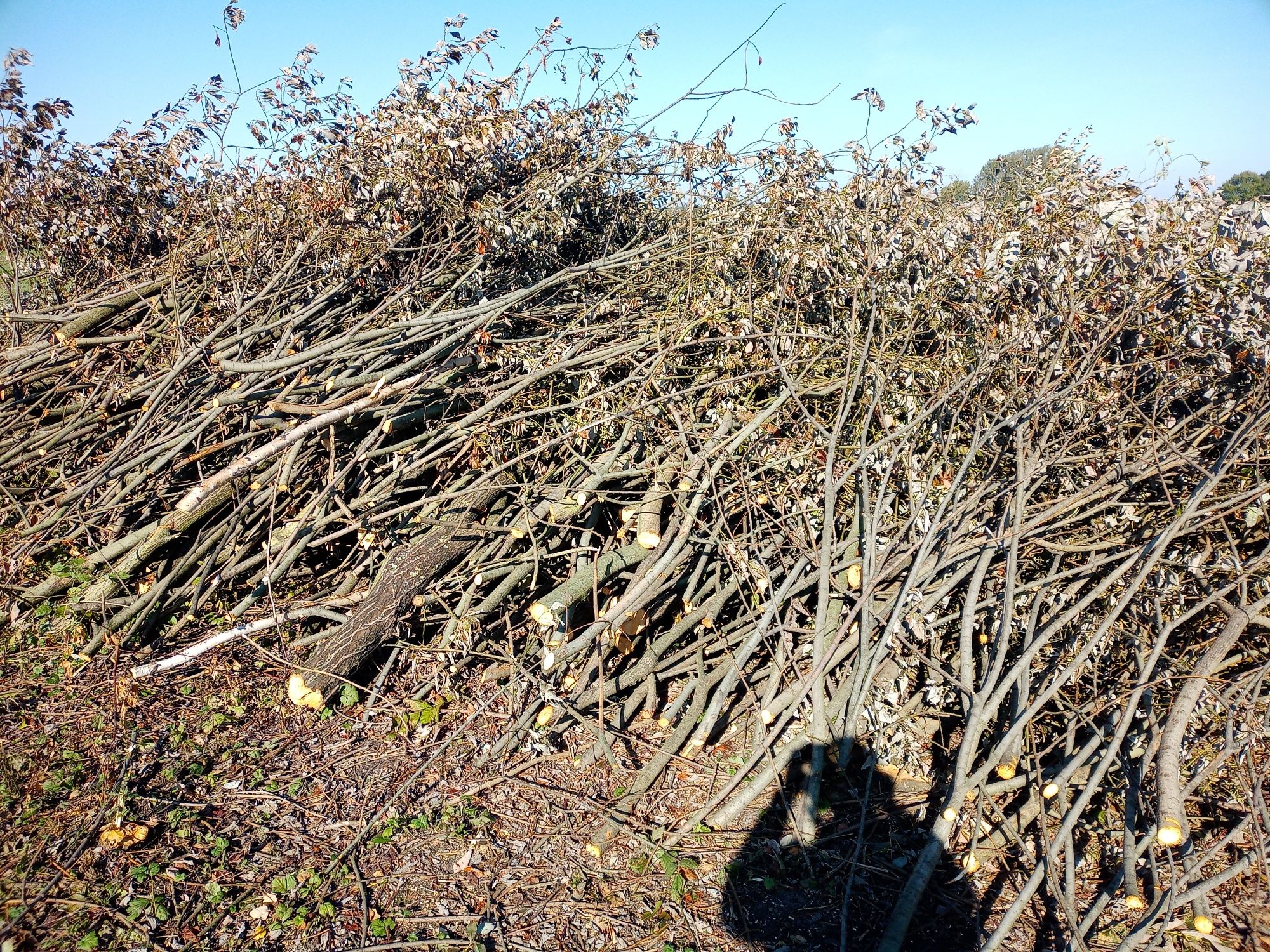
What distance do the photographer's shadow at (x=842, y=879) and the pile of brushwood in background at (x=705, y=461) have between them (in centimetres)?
13

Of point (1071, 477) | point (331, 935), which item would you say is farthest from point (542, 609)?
point (1071, 477)

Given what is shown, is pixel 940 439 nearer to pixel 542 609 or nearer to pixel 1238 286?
pixel 1238 286

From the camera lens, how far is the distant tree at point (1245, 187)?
4125 mm

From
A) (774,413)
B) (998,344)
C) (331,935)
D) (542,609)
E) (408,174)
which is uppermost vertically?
(408,174)

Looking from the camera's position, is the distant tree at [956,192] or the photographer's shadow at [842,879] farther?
the distant tree at [956,192]

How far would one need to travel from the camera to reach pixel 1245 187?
6.10m

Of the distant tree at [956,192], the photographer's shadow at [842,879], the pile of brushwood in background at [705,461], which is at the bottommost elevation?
the photographer's shadow at [842,879]

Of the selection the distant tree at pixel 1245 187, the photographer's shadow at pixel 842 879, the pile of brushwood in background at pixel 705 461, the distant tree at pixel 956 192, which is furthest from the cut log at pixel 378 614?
the distant tree at pixel 1245 187

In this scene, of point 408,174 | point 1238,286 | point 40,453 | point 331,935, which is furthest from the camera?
point 408,174

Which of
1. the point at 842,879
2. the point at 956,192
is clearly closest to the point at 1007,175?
the point at 956,192

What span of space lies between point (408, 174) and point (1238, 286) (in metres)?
4.20

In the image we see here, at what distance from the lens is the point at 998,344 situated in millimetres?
3820

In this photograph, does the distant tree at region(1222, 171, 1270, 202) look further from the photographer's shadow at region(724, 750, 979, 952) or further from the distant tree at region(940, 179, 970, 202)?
the photographer's shadow at region(724, 750, 979, 952)

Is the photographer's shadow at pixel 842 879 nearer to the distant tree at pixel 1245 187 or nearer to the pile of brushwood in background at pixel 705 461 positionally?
the pile of brushwood in background at pixel 705 461
